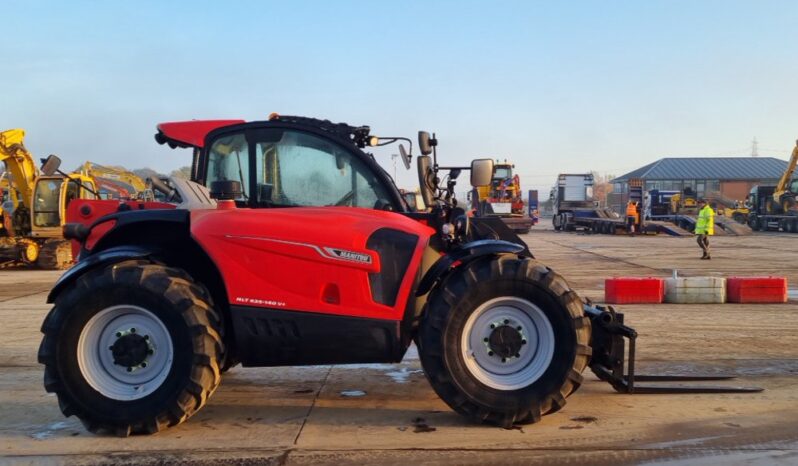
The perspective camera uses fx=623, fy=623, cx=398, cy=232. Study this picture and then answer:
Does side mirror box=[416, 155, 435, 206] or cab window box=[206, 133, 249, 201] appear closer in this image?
cab window box=[206, 133, 249, 201]

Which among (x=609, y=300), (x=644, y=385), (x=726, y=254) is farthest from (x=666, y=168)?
(x=644, y=385)

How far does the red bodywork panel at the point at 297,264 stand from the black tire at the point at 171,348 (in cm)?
34

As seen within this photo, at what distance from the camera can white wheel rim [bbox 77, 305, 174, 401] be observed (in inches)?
178

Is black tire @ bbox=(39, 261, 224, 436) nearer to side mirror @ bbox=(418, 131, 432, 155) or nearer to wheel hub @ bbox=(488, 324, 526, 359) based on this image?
wheel hub @ bbox=(488, 324, 526, 359)

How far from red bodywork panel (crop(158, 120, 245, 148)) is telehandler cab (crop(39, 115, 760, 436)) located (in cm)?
83

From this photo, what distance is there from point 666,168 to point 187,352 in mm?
79511

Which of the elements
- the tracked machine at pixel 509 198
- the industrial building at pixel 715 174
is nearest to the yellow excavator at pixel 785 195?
the tracked machine at pixel 509 198

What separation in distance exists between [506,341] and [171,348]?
2436 mm

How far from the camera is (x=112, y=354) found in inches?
180

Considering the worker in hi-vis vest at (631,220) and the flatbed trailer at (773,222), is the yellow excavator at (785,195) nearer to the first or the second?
the flatbed trailer at (773,222)

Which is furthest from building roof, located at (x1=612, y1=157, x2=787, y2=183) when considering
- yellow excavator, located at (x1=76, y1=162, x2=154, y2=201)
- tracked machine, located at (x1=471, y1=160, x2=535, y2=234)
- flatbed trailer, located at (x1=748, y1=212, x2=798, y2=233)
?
yellow excavator, located at (x1=76, y1=162, x2=154, y2=201)

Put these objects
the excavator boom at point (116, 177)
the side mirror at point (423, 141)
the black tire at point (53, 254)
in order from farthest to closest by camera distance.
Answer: the excavator boom at point (116, 177) → the black tire at point (53, 254) → the side mirror at point (423, 141)

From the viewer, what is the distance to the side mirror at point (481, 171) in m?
4.94

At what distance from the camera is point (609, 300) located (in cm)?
1071
